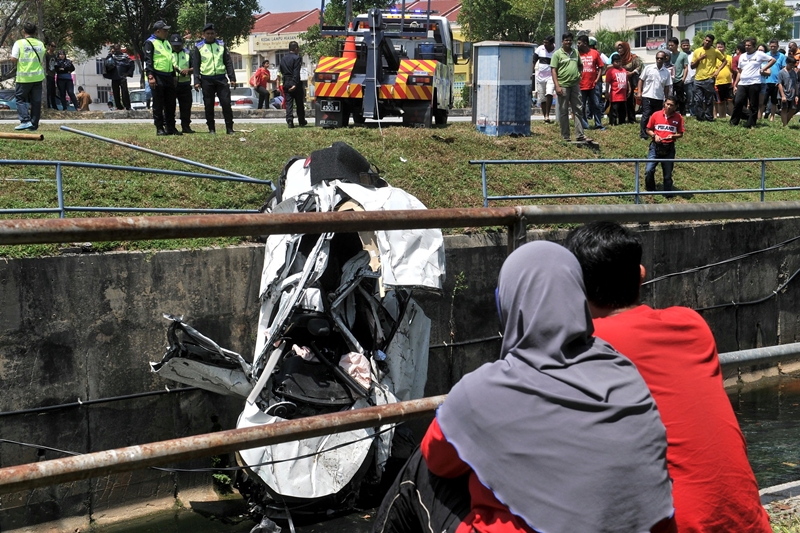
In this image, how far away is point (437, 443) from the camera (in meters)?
2.34

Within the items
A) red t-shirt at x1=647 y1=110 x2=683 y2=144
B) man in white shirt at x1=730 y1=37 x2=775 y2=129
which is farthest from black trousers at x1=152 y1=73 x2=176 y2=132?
man in white shirt at x1=730 y1=37 x2=775 y2=129

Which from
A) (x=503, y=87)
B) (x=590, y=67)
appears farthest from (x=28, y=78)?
(x=590, y=67)

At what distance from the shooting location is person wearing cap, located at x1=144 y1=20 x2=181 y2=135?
43.6 feet

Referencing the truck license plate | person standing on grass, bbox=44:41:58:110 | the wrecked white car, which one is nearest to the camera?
the wrecked white car

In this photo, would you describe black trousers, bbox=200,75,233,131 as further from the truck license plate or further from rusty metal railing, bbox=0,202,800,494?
rusty metal railing, bbox=0,202,800,494

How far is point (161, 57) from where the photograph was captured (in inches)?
524

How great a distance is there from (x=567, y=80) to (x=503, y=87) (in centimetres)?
101

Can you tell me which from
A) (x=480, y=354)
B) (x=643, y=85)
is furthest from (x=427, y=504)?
(x=643, y=85)

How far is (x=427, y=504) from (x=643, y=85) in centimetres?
1492

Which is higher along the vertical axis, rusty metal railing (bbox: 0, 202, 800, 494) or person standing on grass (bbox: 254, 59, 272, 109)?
person standing on grass (bbox: 254, 59, 272, 109)

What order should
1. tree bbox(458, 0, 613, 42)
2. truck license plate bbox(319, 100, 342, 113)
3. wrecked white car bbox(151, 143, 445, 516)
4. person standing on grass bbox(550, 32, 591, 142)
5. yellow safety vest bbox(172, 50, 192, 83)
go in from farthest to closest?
tree bbox(458, 0, 613, 42)
truck license plate bbox(319, 100, 342, 113)
person standing on grass bbox(550, 32, 591, 142)
yellow safety vest bbox(172, 50, 192, 83)
wrecked white car bbox(151, 143, 445, 516)

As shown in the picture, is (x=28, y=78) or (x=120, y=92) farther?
(x=120, y=92)

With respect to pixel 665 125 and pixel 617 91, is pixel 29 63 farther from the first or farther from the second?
pixel 617 91

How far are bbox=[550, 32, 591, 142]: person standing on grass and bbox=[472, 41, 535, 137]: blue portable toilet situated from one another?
474 millimetres
